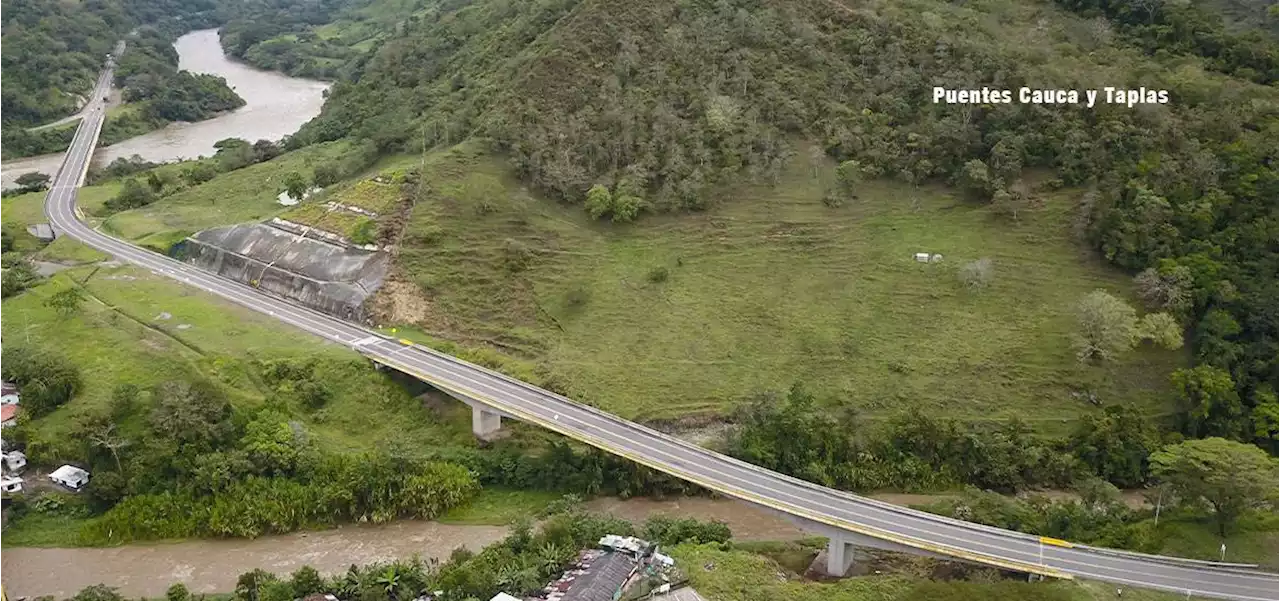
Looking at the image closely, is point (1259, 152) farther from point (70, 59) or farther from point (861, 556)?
point (70, 59)

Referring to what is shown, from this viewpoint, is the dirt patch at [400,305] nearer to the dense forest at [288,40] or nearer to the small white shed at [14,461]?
the small white shed at [14,461]

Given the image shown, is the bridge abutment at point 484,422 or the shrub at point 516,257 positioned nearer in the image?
the bridge abutment at point 484,422

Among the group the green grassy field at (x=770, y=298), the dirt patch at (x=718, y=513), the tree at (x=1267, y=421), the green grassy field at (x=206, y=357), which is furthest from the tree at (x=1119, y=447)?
the green grassy field at (x=206, y=357)

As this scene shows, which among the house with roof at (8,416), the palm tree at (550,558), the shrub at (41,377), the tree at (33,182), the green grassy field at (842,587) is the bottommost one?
the green grassy field at (842,587)

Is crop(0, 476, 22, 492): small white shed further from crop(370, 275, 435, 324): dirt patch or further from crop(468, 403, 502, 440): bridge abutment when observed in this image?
crop(468, 403, 502, 440): bridge abutment

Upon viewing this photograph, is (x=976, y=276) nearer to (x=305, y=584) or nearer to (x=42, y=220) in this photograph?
(x=305, y=584)

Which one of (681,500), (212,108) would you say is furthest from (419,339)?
(212,108)
